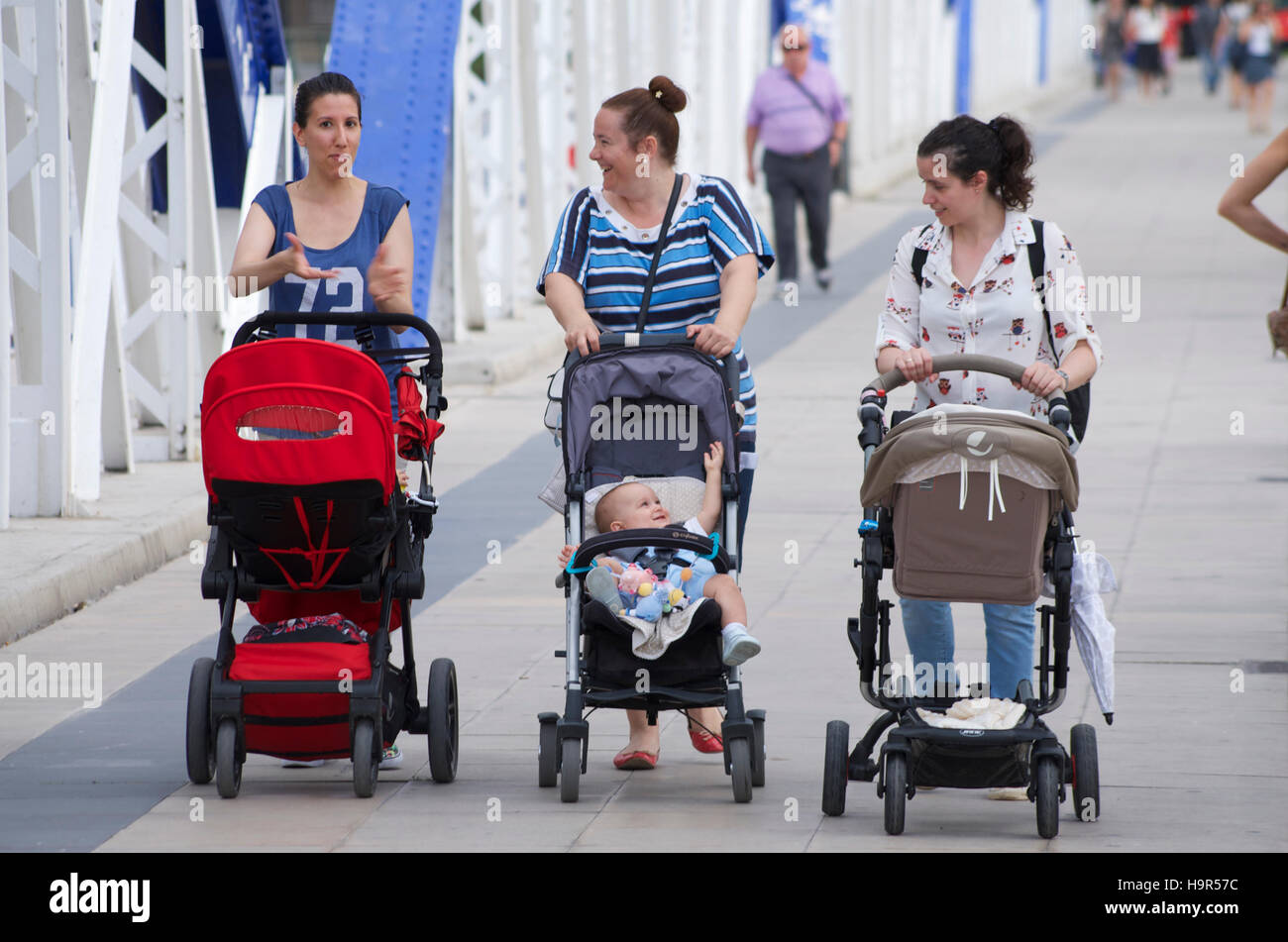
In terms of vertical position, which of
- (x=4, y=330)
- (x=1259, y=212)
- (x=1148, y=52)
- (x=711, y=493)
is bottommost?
(x=711, y=493)

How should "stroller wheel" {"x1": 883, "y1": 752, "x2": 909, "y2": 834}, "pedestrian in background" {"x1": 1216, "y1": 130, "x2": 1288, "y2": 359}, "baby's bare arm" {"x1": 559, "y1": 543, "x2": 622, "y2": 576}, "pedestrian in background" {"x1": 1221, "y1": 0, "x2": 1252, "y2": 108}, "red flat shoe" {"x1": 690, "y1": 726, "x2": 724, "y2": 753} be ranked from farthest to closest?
"pedestrian in background" {"x1": 1221, "y1": 0, "x2": 1252, "y2": 108} → "pedestrian in background" {"x1": 1216, "y1": 130, "x2": 1288, "y2": 359} → "red flat shoe" {"x1": 690, "y1": 726, "x2": 724, "y2": 753} → "baby's bare arm" {"x1": 559, "y1": 543, "x2": 622, "y2": 576} → "stroller wheel" {"x1": 883, "y1": 752, "x2": 909, "y2": 834}

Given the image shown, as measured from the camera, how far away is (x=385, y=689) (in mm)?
6047

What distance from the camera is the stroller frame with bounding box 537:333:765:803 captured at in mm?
5887

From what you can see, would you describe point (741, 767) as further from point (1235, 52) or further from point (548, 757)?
point (1235, 52)

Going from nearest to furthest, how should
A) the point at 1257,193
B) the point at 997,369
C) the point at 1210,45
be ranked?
the point at 997,369, the point at 1257,193, the point at 1210,45

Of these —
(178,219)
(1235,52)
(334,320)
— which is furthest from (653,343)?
(1235,52)

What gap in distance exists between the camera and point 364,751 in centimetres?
593

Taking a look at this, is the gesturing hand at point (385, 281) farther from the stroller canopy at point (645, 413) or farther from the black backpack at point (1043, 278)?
the black backpack at point (1043, 278)

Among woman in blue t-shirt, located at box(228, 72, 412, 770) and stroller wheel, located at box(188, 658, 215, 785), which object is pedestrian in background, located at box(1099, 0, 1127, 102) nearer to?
woman in blue t-shirt, located at box(228, 72, 412, 770)

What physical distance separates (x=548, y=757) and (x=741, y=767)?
55 centimetres

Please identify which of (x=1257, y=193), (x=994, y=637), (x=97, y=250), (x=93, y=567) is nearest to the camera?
(x=994, y=637)

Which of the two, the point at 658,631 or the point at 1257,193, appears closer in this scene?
the point at 658,631

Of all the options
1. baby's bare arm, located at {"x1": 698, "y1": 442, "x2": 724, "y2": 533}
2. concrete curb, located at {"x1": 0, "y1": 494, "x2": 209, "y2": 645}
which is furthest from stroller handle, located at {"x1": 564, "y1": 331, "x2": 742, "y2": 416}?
concrete curb, located at {"x1": 0, "y1": 494, "x2": 209, "y2": 645}

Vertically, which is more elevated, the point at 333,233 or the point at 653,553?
the point at 333,233
